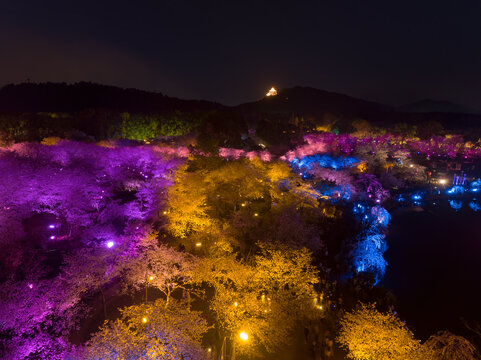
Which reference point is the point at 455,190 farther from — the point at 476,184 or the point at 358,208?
the point at 358,208

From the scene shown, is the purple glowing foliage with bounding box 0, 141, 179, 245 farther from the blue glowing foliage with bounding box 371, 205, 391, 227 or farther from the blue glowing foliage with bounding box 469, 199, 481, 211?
the blue glowing foliage with bounding box 469, 199, 481, 211

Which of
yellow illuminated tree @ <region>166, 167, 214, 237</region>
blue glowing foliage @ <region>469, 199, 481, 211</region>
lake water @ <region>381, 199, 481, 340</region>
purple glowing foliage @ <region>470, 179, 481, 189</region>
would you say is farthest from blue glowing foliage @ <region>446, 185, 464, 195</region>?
yellow illuminated tree @ <region>166, 167, 214, 237</region>

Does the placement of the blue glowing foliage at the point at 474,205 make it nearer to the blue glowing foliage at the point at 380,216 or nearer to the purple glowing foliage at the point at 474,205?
the purple glowing foliage at the point at 474,205

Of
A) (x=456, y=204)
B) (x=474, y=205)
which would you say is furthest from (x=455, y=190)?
(x=456, y=204)

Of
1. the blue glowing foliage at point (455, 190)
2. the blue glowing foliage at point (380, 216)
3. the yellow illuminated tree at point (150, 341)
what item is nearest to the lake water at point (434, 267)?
the blue glowing foliage at point (380, 216)

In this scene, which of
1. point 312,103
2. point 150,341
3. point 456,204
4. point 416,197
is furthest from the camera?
point 312,103

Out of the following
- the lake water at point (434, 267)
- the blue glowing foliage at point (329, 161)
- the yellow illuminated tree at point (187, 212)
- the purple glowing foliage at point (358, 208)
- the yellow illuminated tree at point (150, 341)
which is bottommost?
the lake water at point (434, 267)
